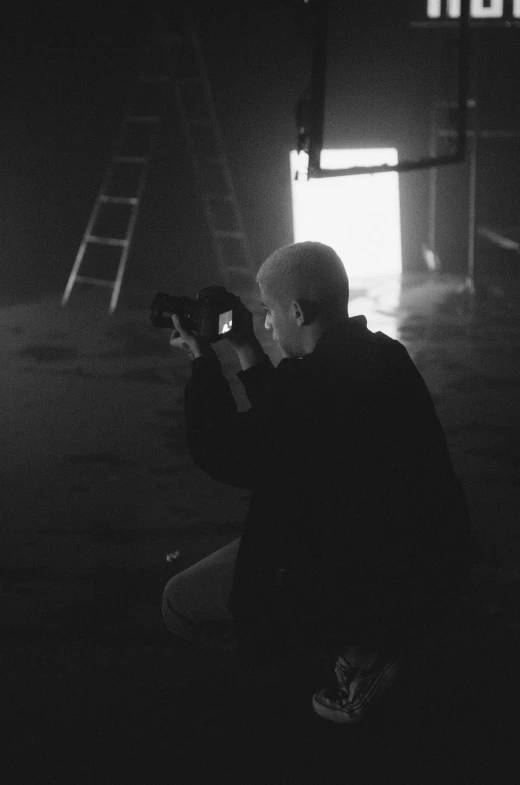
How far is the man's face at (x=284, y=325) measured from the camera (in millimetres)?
1602

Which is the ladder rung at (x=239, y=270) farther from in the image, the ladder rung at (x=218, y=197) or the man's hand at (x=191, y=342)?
the man's hand at (x=191, y=342)

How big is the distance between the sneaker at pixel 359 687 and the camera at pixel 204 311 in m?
0.73

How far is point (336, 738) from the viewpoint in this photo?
178 centimetres

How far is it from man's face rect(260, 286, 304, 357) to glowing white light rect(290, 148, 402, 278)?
577cm

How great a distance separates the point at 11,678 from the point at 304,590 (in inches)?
31.8

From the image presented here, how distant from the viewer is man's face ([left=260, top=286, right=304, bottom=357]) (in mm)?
1602

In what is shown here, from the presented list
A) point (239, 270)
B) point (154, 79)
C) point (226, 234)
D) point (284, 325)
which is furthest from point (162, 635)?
point (154, 79)

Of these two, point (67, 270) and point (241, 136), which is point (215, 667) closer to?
point (67, 270)

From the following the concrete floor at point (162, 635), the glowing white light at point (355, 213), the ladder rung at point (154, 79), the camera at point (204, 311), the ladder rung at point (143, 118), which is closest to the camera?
the concrete floor at point (162, 635)

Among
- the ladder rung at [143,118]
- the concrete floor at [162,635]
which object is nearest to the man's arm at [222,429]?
the concrete floor at [162,635]

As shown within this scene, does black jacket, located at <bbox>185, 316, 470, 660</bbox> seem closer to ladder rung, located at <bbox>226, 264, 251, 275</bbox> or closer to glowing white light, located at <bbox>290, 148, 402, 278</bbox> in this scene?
ladder rung, located at <bbox>226, 264, 251, 275</bbox>

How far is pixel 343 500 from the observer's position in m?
1.55

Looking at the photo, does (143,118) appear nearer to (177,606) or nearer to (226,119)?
(226,119)

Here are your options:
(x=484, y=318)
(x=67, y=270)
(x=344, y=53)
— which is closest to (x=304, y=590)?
(x=484, y=318)
